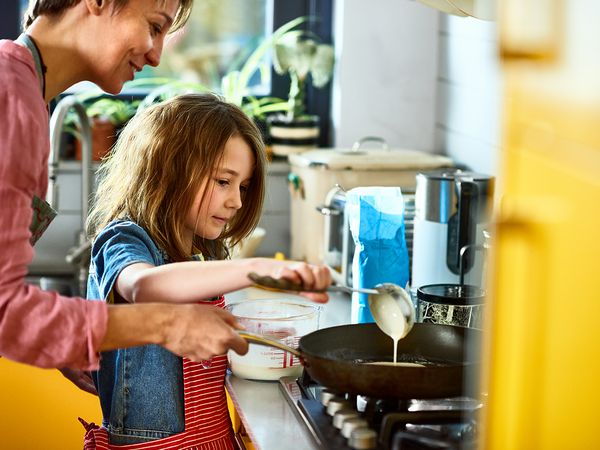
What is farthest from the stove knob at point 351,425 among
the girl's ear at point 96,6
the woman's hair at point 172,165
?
the girl's ear at point 96,6

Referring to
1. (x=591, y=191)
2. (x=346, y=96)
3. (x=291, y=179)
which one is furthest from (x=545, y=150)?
(x=346, y=96)

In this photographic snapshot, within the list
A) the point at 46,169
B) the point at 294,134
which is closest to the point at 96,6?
the point at 46,169

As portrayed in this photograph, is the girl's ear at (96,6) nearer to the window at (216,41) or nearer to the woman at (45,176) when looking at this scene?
the woman at (45,176)

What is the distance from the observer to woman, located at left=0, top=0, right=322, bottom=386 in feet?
3.65

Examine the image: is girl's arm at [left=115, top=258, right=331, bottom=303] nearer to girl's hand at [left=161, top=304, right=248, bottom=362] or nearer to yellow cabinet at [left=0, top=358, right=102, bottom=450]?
girl's hand at [left=161, top=304, right=248, bottom=362]

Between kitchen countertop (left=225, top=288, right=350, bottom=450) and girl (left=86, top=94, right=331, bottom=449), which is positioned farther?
girl (left=86, top=94, right=331, bottom=449)

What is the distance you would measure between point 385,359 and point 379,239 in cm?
34

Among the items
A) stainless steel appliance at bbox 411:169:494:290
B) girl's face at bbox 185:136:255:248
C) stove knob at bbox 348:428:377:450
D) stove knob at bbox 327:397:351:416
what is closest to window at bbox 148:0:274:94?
stainless steel appliance at bbox 411:169:494:290

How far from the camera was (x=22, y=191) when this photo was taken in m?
1.13

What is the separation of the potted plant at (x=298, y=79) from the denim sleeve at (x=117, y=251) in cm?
152

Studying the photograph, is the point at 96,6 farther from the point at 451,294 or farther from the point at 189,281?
the point at 451,294

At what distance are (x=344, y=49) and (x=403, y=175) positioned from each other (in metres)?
0.60

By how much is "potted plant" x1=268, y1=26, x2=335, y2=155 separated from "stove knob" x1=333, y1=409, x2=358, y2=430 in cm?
184

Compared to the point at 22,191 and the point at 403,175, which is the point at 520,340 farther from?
the point at 403,175
